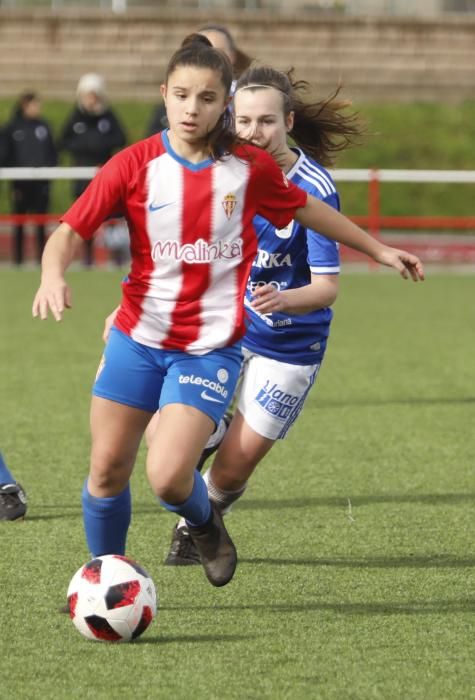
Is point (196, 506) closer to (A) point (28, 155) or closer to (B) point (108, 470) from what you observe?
(B) point (108, 470)

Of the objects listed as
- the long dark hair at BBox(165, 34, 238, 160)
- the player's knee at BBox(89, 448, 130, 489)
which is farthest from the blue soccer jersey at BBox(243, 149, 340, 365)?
the player's knee at BBox(89, 448, 130, 489)

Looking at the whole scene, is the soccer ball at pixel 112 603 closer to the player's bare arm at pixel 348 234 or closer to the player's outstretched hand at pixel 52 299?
the player's outstretched hand at pixel 52 299

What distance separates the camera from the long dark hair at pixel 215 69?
14.8 ft

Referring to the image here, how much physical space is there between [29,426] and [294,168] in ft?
10.8

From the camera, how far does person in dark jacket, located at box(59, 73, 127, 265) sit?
17703 mm

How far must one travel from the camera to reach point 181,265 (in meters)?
4.57

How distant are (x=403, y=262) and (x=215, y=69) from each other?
81cm

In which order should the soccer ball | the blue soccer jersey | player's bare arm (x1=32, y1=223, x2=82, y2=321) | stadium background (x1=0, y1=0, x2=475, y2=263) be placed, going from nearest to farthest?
player's bare arm (x1=32, y1=223, x2=82, y2=321) → the soccer ball → the blue soccer jersey → stadium background (x1=0, y1=0, x2=475, y2=263)

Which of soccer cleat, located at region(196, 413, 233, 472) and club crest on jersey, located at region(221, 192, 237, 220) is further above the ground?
club crest on jersey, located at region(221, 192, 237, 220)

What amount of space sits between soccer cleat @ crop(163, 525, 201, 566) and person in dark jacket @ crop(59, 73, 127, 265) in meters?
12.7

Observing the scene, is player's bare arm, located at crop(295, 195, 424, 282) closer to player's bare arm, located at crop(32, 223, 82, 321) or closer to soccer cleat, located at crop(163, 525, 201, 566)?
player's bare arm, located at crop(32, 223, 82, 321)

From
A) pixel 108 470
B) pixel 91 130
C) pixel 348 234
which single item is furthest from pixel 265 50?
pixel 108 470

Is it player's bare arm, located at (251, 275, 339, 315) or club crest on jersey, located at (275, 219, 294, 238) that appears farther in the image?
club crest on jersey, located at (275, 219, 294, 238)

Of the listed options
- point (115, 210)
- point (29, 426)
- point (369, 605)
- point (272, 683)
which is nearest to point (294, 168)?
point (115, 210)
